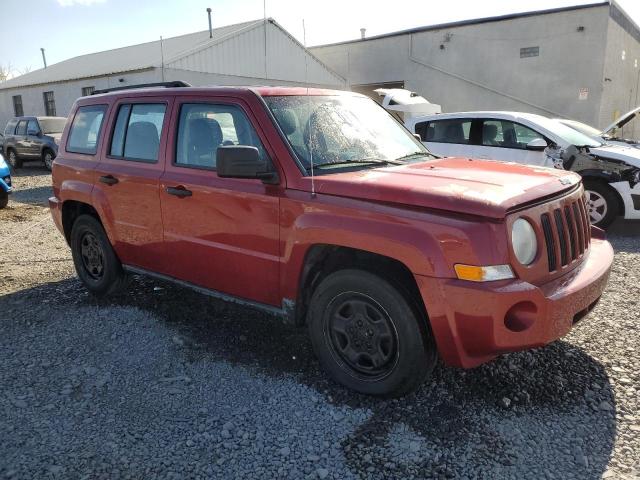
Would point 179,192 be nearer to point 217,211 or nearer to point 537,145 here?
point 217,211

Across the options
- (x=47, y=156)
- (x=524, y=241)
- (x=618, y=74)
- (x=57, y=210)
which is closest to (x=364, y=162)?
(x=524, y=241)

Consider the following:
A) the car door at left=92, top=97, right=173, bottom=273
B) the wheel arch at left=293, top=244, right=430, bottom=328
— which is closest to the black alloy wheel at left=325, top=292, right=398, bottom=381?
the wheel arch at left=293, top=244, right=430, bottom=328

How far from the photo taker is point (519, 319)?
2666mm

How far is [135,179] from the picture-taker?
13.8 ft

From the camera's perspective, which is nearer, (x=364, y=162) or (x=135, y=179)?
(x=364, y=162)

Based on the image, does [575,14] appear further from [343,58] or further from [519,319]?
[519,319]

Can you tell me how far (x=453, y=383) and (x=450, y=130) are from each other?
18.9ft

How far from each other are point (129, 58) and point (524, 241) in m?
24.0

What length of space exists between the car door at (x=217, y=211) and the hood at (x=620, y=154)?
556 centimetres

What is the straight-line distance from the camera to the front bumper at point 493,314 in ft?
8.50

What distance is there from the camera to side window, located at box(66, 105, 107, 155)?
4766mm

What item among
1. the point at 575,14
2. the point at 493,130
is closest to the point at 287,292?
the point at 493,130

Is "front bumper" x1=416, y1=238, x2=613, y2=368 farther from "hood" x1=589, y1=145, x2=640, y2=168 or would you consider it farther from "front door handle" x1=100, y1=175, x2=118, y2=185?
"hood" x1=589, y1=145, x2=640, y2=168

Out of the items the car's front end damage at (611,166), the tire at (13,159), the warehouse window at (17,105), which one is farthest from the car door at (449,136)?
the warehouse window at (17,105)
